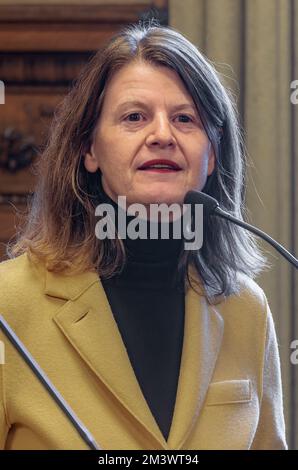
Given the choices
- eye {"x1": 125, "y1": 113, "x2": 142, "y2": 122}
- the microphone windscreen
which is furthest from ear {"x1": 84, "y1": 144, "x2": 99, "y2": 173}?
the microphone windscreen

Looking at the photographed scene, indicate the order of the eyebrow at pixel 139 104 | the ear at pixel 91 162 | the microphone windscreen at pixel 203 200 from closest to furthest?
the microphone windscreen at pixel 203 200 < the eyebrow at pixel 139 104 < the ear at pixel 91 162

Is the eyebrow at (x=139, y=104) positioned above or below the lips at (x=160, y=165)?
above

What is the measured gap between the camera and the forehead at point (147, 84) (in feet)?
4.80

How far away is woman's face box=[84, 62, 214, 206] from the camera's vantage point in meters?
1.43

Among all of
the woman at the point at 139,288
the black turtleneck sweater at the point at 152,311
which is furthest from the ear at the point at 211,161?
the black turtleneck sweater at the point at 152,311

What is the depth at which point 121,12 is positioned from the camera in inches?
95.6

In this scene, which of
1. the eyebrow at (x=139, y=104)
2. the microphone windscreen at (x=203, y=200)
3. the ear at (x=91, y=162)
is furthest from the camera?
the ear at (x=91, y=162)

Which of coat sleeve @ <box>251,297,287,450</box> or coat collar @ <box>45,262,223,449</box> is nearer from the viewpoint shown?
coat collar @ <box>45,262,223,449</box>

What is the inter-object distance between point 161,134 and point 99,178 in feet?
0.64

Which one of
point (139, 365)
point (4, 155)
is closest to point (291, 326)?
point (4, 155)

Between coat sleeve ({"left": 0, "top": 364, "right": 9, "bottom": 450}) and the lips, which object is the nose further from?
A: coat sleeve ({"left": 0, "top": 364, "right": 9, "bottom": 450})

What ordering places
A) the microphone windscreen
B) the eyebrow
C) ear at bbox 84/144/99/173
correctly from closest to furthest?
the microphone windscreen
the eyebrow
ear at bbox 84/144/99/173

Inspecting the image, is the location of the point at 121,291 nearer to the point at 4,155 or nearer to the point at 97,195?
the point at 97,195

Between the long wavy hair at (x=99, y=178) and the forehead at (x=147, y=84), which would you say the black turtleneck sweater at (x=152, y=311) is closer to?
the long wavy hair at (x=99, y=178)
